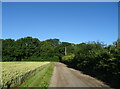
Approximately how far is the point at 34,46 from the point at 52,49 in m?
11.1

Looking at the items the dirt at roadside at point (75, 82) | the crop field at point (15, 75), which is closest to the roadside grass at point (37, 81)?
the crop field at point (15, 75)

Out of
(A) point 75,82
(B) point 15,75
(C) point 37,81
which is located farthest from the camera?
(A) point 75,82

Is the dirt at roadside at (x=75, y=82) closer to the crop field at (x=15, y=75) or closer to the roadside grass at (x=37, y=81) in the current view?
the roadside grass at (x=37, y=81)

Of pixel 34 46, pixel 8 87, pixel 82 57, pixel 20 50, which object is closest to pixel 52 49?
pixel 34 46

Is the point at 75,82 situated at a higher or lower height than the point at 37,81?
lower

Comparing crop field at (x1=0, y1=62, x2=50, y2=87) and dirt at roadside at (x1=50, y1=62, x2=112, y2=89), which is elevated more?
crop field at (x1=0, y1=62, x2=50, y2=87)

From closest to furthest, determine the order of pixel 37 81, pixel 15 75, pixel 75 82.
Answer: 1. pixel 15 75
2. pixel 37 81
3. pixel 75 82

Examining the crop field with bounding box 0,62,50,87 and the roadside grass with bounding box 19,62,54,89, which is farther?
the roadside grass with bounding box 19,62,54,89

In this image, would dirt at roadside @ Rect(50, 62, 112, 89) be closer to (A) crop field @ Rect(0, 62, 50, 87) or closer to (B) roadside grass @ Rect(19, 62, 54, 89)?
(B) roadside grass @ Rect(19, 62, 54, 89)

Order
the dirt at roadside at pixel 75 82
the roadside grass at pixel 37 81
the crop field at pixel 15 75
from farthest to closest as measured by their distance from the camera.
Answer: the dirt at roadside at pixel 75 82 → the roadside grass at pixel 37 81 → the crop field at pixel 15 75

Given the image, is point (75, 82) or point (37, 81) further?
point (75, 82)

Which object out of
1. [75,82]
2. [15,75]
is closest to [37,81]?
[15,75]

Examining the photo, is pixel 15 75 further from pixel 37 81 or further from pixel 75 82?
pixel 75 82

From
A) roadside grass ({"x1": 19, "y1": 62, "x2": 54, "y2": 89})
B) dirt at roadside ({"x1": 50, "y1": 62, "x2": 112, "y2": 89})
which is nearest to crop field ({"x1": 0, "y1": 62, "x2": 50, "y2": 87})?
roadside grass ({"x1": 19, "y1": 62, "x2": 54, "y2": 89})
